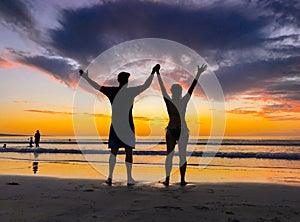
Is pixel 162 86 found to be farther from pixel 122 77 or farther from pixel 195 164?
pixel 195 164

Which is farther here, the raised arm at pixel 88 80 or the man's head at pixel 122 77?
the man's head at pixel 122 77

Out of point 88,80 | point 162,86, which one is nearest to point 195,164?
point 162,86

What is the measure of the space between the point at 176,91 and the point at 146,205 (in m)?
3.20

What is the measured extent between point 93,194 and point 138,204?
1254 millimetres

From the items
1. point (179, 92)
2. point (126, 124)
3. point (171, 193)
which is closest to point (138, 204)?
point (171, 193)

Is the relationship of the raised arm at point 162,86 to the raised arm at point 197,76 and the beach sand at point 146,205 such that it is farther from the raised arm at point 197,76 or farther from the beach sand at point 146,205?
the beach sand at point 146,205

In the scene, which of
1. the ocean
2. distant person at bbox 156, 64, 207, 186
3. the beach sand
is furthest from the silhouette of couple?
the ocean

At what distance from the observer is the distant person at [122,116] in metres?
7.10

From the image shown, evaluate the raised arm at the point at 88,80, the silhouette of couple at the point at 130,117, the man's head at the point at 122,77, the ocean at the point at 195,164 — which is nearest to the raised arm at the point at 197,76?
the silhouette of couple at the point at 130,117

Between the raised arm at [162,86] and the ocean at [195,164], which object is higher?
the raised arm at [162,86]

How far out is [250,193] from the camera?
6.29 meters

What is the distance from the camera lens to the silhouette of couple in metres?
7.09

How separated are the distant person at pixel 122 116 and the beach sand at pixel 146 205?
→ 38.5 inches

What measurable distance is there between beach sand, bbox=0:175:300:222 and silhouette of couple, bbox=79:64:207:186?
97cm
